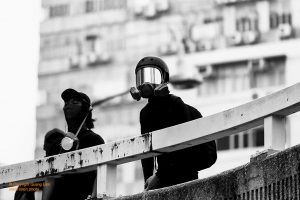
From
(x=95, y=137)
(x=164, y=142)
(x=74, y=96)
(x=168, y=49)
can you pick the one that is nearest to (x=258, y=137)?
(x=168, y=49)

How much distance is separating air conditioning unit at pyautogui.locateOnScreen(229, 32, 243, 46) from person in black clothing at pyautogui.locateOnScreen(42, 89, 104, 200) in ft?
183

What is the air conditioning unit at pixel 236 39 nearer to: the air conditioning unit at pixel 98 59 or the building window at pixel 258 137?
the building window at pixel 258 137

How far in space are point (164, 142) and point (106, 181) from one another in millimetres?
692

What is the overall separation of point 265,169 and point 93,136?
3.30 metres

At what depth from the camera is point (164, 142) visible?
9.64 metres

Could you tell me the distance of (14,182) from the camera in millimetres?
11055

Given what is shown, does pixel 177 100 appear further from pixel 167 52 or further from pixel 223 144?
pixel 167 52

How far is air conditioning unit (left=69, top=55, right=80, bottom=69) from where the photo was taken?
240 feet

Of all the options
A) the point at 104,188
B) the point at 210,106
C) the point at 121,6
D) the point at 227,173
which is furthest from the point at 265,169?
the point at 121,6

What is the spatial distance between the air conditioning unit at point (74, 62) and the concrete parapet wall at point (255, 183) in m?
64.0

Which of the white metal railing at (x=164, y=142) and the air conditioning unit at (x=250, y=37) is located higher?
the air conditioning unit at (x=250, y=37)

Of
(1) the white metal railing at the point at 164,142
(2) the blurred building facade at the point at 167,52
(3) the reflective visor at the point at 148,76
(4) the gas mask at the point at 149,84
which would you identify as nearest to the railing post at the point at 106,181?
(1) the white metal railing at the point at 164,142

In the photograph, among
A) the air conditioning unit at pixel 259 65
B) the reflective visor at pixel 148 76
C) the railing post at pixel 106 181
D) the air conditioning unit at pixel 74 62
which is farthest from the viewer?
the air conditioning unit at pixel 74 62

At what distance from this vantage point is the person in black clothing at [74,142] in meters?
11.1
